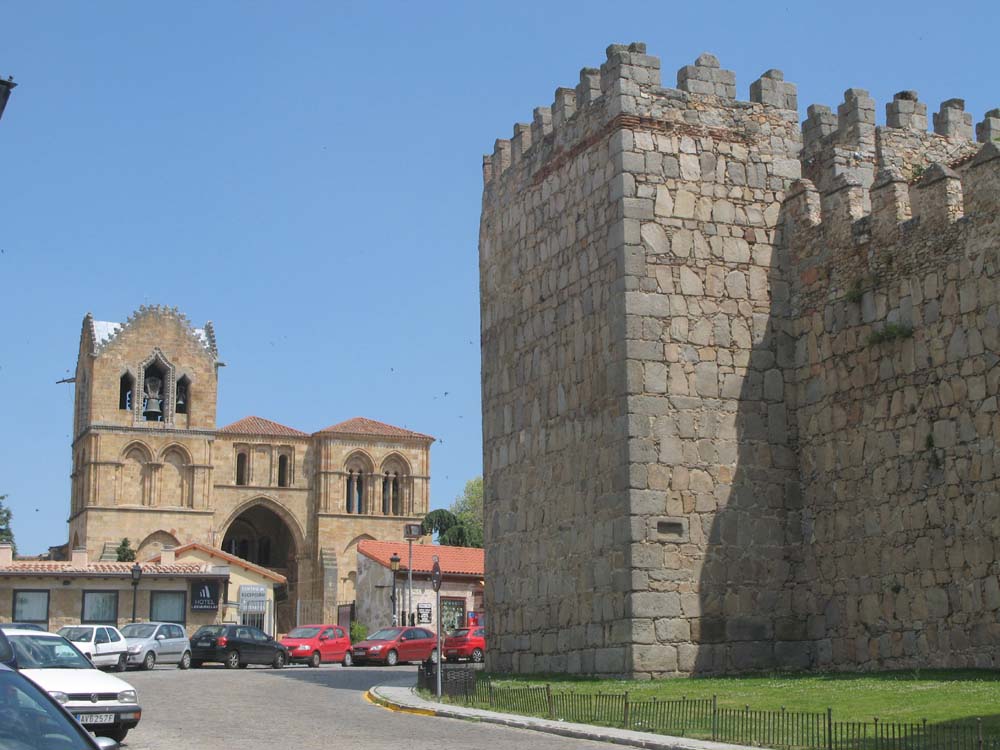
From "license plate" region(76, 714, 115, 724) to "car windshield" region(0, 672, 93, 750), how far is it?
286 inches

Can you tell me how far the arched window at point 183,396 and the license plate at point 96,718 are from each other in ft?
216

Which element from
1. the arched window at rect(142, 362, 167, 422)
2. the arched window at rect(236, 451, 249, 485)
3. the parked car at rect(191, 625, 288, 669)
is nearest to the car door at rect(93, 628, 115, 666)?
the parked car at rect(191, 625, 288, 669)

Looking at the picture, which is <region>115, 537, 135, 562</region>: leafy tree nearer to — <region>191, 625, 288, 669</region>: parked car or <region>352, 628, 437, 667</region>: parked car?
<region>352, 628, 437, 667</region>: parked car

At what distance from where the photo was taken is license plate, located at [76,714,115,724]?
13.6 meters

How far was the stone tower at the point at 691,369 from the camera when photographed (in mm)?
18547

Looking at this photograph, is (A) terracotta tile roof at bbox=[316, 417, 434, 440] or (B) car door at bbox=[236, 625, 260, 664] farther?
(A) terracotta tile roof at bbox=[316, 417, 434, 440]

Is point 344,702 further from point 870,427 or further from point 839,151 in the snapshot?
point 839,151

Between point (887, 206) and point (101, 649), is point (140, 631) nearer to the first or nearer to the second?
point (101, 649)

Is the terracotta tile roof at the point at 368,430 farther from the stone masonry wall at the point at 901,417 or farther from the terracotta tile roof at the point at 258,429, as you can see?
the stone masonry wall at the point at 901,417

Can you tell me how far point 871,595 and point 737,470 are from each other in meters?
2.48

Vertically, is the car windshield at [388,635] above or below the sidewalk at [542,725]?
above

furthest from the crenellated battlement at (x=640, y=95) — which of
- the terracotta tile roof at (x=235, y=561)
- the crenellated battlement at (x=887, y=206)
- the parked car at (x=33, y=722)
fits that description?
the terracotta tile roof at (x=235, y=561)

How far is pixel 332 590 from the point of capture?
7900cm

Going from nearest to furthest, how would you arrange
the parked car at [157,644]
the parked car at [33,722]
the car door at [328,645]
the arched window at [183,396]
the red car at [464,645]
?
the parked car at [33,722] → the parked car at [157,644] → the red car at [464,645] → the car door at [328,645] → the arched window at [183,396]
